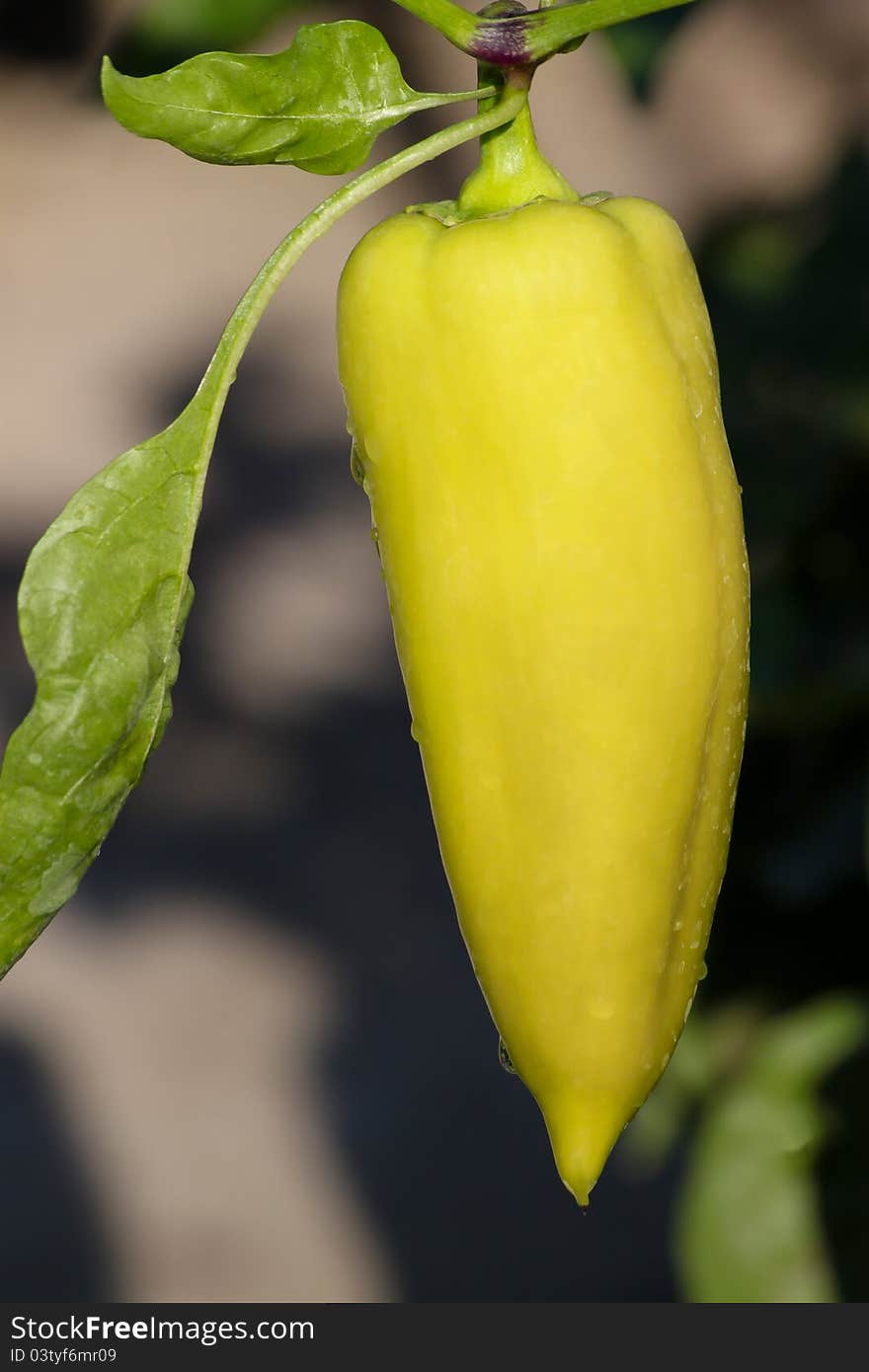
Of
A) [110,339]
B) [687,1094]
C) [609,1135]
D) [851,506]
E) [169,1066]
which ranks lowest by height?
[169,1066]

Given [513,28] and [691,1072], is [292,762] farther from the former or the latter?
[513,28]

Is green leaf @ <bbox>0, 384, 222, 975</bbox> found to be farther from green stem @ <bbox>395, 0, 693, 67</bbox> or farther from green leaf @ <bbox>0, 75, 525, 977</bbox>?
green stem @ <bbox>395, 0, 693, 67</bbox>

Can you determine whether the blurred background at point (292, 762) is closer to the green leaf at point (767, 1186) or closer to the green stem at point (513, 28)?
the green leaf at point (767, 1186)

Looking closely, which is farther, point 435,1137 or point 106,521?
point 435,1137

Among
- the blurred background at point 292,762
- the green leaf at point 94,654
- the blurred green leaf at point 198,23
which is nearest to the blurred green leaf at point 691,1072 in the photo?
the blurred background at point 292,762

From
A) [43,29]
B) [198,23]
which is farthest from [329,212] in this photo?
[43,29]

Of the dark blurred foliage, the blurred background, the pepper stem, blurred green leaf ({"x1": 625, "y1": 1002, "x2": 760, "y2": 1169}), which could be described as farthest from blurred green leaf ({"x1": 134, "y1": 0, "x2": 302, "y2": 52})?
blurred green leaf ({"x1": 625, "y1": 1002, "x2": 760, "y2": 1169})

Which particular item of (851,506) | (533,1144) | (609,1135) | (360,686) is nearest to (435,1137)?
(533,1144)

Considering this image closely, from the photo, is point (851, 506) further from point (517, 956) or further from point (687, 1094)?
point (517, 956)
